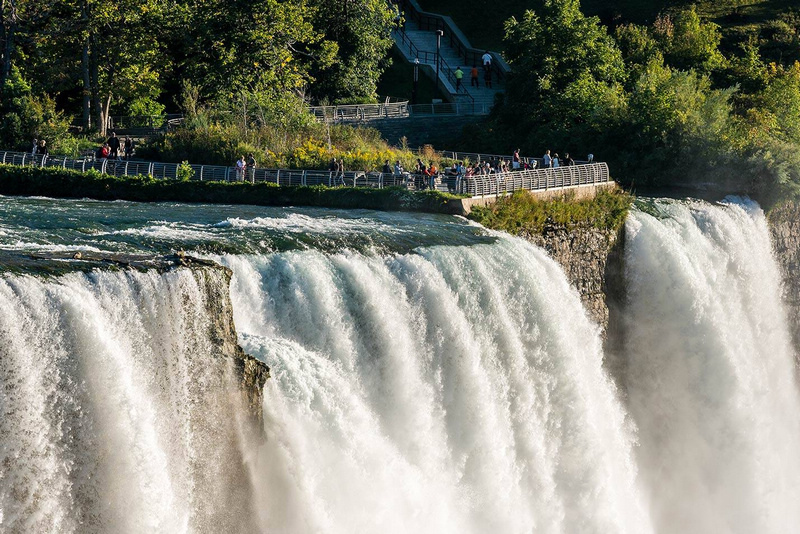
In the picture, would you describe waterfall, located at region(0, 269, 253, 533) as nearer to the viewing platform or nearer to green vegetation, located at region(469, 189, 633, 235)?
green vegetation, located at region(469, 189, 633, 235)

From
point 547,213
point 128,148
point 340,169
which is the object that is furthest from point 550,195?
point 128,148

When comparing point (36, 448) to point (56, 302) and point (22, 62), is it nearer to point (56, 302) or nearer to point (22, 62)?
point (56, 302)

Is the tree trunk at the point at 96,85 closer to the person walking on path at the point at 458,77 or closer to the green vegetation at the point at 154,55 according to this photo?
the green vegetation at the point at 154,55

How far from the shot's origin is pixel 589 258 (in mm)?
42906

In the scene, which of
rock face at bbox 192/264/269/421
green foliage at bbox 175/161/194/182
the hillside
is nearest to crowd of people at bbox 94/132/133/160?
green foliage at bbox 175/161/194/182

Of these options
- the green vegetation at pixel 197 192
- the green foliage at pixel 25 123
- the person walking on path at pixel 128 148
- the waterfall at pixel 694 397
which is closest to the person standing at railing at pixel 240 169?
the green vegetation at pixel 197 192

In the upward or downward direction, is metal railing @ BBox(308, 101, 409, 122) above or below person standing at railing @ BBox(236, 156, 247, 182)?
above

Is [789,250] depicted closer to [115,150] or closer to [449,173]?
[449,173]

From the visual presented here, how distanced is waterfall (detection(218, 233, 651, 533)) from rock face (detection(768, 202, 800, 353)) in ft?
50.4

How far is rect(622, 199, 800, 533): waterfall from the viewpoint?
42688mm

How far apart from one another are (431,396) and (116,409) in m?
10.4

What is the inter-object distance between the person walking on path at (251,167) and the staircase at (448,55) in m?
21.4

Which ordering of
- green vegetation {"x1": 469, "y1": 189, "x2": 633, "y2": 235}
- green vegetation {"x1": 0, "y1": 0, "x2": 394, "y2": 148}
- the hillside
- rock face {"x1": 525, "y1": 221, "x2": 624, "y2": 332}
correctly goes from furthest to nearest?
the hillside < green vegetation {"x1": 0, "y1": 0, "x2": 394, "y2": 148} < green vegetation {"x1": 469, "y1": 189, "x2": 633, "y2": 235} < rock face {"x1": 525, "y1": 221, "x2": 624, "y2": 332}

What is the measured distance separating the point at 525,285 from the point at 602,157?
23228 mm
